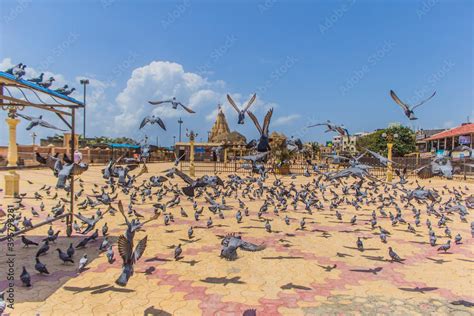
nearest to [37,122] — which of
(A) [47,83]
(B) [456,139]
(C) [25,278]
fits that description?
(A) [47,83]

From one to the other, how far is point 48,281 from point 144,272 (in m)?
1.36

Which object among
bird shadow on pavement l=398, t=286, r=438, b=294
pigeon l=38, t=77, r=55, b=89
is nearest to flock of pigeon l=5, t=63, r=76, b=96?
pigeon l=38, t=77, r=55, b=89

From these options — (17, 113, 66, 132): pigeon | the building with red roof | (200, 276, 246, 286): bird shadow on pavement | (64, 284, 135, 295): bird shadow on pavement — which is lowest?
(200, 276, 246, 286): bird shadow on pavement

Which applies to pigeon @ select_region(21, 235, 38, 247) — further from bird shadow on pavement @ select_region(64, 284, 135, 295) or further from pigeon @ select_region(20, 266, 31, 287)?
bird shadow on pavement @ select_region(64, 284, 135, 295)

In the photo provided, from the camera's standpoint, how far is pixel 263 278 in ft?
16.1

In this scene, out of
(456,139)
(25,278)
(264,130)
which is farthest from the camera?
(456,139)

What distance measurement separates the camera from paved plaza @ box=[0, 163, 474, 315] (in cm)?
397

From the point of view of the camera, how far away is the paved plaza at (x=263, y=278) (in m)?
3.97

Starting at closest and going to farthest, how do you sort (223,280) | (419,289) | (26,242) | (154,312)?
(154,312) → (419,289) → (223,280) → (26,242)

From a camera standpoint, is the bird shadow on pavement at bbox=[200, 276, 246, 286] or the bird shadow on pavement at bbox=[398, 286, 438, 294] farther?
the bird shadow on pavement at bbox=[200, 276, 246, 286]

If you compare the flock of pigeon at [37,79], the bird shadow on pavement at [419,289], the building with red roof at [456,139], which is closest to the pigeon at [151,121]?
the flock of pigeon at [37,79]

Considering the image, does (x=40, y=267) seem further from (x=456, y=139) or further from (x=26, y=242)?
(x=456, y=139)

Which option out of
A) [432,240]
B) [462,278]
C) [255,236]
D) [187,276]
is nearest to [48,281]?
[187,276]

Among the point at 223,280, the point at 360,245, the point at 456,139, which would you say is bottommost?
the point at 223,280
